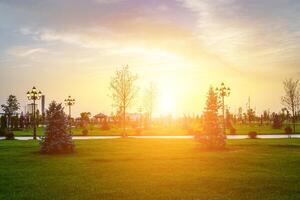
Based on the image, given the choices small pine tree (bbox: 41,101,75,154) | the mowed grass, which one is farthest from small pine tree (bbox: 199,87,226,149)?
small pine tree (bbox: 41,101,75,154)

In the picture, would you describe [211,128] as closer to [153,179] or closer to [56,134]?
[56,134]

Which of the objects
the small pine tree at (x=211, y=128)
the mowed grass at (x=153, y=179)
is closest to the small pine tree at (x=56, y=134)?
the mowed grass at (x=153, y=179)

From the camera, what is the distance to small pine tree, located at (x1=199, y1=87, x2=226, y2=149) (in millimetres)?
28328

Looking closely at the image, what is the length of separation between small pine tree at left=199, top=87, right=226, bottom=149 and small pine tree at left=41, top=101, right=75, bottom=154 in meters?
10.4

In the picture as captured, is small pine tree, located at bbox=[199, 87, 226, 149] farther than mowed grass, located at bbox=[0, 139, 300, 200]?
Yes

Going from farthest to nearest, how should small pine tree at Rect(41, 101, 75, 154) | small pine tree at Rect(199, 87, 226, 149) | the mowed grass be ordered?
small pine tree at Rect(199, 87, 226, 149) < small pine tree at Rect(41, 101, 75, 154) < the mowed grass

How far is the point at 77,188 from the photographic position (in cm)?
1302

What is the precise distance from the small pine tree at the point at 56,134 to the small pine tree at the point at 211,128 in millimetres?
10386

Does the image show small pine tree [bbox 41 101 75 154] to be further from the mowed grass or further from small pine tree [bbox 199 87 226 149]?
small pine tree [bbox 199 87 226 149]

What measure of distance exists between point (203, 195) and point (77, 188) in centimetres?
453

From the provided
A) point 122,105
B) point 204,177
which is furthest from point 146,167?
point 122,105

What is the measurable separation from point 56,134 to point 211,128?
39.4ft

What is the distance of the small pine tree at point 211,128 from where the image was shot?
1115 inches

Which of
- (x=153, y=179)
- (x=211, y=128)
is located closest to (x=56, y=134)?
(x=211, y=128)
